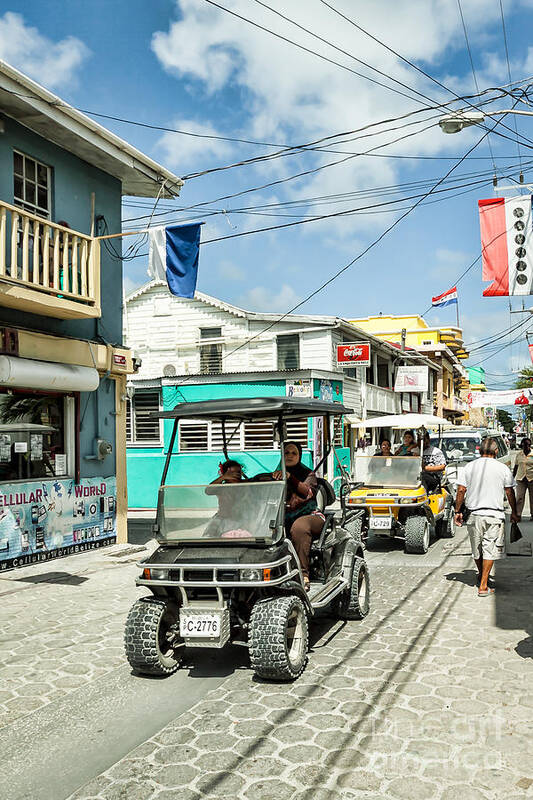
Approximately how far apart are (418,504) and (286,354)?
13095 mm

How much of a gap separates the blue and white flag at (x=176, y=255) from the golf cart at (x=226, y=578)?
5769 mm

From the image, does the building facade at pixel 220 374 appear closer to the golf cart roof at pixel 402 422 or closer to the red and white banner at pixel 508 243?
the golf cart roof at pixel 402 422

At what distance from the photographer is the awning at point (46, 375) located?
980 centimetres

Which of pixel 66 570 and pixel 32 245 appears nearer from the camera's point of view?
pixel 66 570

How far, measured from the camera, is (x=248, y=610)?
575cm

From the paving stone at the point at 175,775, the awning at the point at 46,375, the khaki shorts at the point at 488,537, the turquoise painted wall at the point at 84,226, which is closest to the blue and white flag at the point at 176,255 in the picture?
the turquoise painted wall at the point at 84,226

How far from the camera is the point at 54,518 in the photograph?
36.5ft

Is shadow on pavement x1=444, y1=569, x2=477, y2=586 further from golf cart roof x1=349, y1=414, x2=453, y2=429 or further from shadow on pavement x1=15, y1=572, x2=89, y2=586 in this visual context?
shadow on pavement x1=15, y1=572, x2=89, y2=586

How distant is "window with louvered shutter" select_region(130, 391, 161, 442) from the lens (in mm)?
22375

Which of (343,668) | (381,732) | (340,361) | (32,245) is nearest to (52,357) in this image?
(32,245)

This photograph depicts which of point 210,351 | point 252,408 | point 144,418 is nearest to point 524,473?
point 252,408

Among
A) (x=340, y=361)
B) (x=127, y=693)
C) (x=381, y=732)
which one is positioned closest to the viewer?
(x=381, y=732)

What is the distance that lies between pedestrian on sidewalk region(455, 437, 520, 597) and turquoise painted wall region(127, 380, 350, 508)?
40.3ft

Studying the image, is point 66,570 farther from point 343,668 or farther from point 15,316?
point 343,668
